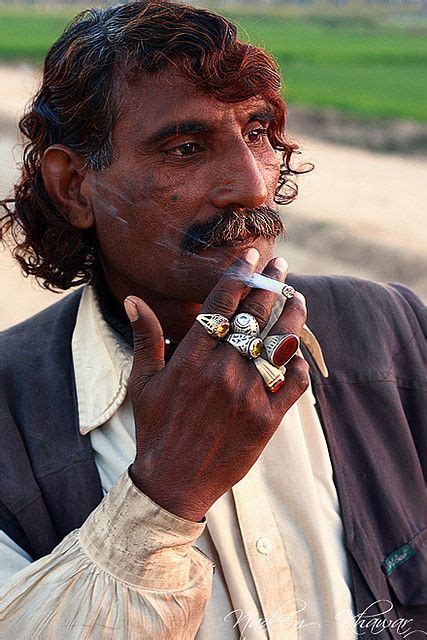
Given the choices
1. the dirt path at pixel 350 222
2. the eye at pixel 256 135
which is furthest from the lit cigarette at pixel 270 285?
the dirt path at pixel 350 222

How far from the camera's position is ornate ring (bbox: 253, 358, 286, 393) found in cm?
204

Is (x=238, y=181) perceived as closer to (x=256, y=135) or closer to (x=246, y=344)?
(x=256, y=135)

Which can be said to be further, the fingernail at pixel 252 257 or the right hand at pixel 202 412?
the fingernail at pixel 252 257

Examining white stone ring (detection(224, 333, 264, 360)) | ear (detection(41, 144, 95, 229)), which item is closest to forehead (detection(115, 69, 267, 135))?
ear (detection(41, 144, 95, 229))

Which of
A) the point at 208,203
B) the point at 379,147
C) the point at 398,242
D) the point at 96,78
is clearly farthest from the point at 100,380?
the point at 379,147

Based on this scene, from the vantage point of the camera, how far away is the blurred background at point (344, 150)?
956cm

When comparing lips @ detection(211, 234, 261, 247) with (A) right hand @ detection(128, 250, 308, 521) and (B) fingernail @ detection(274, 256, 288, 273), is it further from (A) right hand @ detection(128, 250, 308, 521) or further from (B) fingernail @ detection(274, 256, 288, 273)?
(A) right hand @ detection(128, 250, 308, 521)

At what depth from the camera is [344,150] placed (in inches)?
653

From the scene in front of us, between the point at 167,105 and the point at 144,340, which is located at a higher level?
the point at 167,105

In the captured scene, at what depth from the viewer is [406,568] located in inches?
96.3

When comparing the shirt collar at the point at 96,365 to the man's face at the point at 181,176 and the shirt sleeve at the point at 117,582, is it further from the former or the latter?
the shirt sleeve at the point at 117,582

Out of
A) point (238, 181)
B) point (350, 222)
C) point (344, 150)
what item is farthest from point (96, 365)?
point (344, 150)

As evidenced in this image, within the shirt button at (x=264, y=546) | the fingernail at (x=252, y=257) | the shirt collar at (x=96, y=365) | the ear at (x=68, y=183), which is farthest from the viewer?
the ear at (x=68, y=183)

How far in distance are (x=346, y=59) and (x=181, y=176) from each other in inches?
1190
